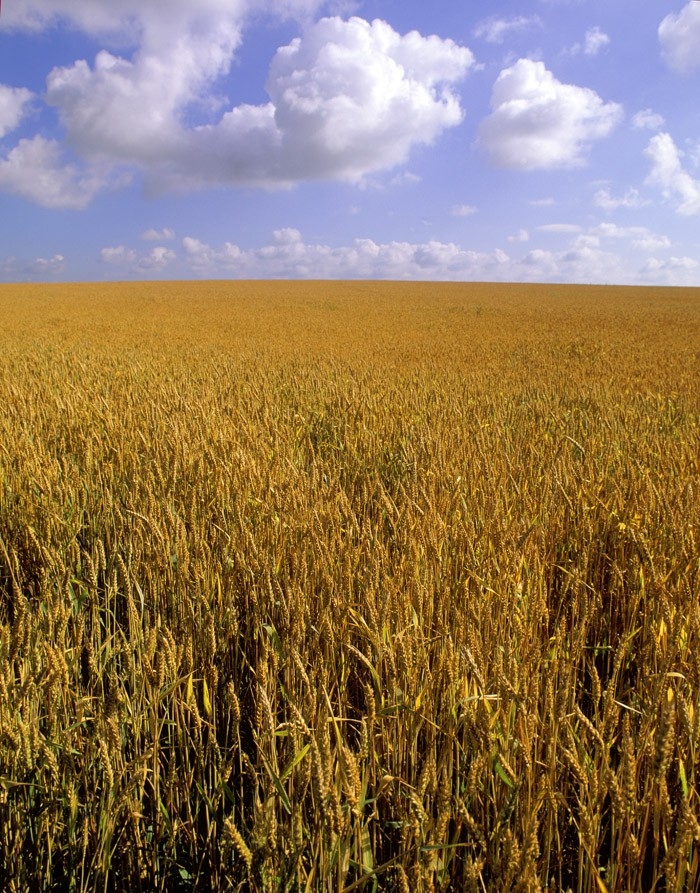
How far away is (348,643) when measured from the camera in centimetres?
149

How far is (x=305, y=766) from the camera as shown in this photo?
110 centimetres

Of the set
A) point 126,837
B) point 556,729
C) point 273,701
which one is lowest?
point 126,837

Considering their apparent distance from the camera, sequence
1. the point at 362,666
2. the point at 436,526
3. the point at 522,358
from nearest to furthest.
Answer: the point at 362,666 → the point at 436,526 → the point at 522,358

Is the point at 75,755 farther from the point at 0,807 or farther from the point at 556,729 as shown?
the point at 556,729

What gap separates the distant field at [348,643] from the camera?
1005 millimetres

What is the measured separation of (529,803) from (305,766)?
400 millimetres

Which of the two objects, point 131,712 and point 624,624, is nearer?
point 131,712

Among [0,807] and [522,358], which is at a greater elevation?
[522,358]

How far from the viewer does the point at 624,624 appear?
1.81 meters

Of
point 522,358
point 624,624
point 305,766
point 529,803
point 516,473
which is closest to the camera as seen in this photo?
point 529,803

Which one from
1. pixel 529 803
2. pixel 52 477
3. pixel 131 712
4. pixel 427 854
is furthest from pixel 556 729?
pixel 52 477

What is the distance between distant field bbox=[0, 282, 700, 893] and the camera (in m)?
1.00

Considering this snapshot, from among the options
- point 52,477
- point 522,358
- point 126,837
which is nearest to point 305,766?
point 126,837

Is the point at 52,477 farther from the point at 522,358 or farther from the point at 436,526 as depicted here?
the point at 522,358
